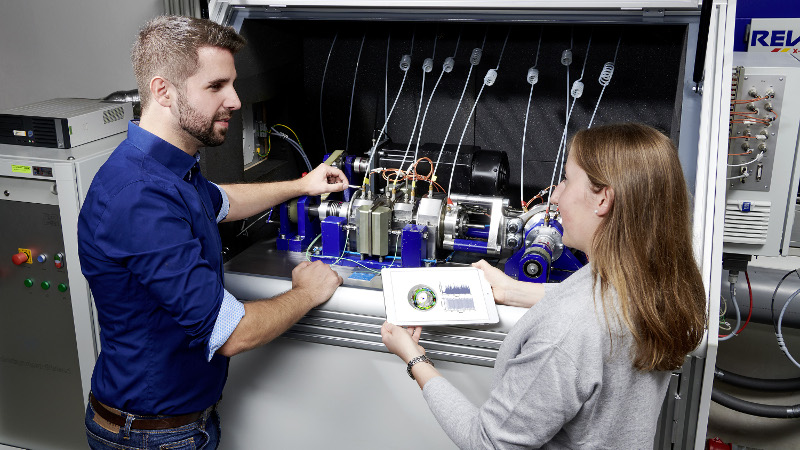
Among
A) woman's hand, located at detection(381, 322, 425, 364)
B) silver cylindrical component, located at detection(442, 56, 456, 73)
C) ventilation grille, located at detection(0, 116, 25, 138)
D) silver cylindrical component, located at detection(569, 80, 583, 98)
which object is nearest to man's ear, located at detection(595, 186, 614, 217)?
woman's hand, located at detection(381, 322, 425, 364)

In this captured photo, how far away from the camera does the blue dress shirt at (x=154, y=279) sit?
1295 millimetres

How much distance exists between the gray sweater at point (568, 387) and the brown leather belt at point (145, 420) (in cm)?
70

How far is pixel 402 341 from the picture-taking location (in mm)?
1426

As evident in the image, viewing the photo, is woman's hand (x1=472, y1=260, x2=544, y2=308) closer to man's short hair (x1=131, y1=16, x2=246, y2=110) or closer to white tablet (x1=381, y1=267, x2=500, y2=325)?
white tablet (x1=381, y1=267, x2=500, y2=325)

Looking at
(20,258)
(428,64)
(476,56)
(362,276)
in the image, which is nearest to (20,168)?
(20,258)

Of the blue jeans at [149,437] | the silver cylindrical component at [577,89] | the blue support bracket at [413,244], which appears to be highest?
the silver cylindrical component at [577,89]

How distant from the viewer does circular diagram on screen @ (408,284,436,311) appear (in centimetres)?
160

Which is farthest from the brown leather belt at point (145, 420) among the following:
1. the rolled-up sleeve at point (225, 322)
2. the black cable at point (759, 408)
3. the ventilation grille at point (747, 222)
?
the black cable at point (759, 408)

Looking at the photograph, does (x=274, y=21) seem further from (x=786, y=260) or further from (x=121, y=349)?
(x=786, y=260)

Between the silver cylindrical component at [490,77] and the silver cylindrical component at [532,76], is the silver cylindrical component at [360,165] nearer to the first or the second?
the silver cylindrical component at [490,77]

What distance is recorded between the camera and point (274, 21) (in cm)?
216

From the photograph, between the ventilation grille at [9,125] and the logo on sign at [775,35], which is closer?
the ventilation grille at [9,125]

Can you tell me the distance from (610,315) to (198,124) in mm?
928

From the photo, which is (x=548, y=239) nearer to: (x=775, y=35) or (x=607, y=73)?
(x=607, y=73)
